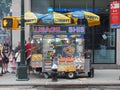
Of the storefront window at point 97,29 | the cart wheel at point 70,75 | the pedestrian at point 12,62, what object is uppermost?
the storefront window at point 97,29

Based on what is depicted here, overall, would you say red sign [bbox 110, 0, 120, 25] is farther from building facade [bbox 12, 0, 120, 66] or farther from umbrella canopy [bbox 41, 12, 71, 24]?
building facade [bbox 12, 0, 120, 66]

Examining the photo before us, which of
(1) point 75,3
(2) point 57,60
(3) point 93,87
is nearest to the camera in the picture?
(3) point 93,87

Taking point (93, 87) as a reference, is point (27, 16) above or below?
above

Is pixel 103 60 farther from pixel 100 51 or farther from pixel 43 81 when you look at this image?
pixel 43 81

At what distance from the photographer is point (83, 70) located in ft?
60.4

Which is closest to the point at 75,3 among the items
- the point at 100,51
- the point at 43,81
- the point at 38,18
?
the point at 100,51

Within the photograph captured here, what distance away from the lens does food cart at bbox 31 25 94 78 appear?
60.0 feet

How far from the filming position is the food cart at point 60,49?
18.3 meters

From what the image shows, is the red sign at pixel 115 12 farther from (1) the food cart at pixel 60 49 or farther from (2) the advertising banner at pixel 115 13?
(1) the food cart at pixel 60 49

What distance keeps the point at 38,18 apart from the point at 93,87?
4.22 m

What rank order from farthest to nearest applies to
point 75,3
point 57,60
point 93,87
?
point 75,3 < point 57,60 < point 93,87

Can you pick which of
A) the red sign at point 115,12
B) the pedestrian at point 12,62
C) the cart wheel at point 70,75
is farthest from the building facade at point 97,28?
the cart wheel at point 70,75

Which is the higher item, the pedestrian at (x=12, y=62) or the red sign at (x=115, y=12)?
the red sign at (x=115, y=12)

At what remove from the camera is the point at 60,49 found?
18469 mm
